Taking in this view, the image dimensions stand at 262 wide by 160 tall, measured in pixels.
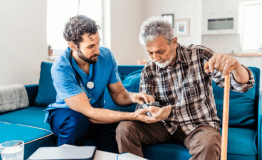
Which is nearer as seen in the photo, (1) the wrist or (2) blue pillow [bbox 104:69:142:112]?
(1) the wrist

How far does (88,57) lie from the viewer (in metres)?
1.41

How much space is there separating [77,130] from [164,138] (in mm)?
505

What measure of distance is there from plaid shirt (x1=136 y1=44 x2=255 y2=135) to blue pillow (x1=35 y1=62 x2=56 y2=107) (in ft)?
3.71

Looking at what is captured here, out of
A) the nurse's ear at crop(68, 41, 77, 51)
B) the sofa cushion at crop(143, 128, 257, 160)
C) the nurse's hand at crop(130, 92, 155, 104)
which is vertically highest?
the nurse's ear at crop(68, 41, 77, 51)

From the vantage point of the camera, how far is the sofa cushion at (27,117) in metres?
1.60

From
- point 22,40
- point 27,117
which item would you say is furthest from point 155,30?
point 22,40

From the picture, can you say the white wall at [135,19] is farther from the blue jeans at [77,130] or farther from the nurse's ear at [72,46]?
the blue jeans at [77,130]

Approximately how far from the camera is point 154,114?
1200 millimetres

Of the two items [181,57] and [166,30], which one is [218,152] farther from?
[166,30]

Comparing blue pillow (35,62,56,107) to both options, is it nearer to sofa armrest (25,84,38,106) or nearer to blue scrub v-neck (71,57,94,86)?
sofa armrest (25,84,38,106)

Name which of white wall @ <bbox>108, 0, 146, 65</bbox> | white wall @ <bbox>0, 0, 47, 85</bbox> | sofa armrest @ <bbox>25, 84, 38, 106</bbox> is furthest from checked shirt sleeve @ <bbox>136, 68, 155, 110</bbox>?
white wall @ <bbox>108, 0, 146, 65</bbox>

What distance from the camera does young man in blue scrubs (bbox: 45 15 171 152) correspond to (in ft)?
4.18

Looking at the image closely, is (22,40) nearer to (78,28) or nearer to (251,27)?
(78,28)

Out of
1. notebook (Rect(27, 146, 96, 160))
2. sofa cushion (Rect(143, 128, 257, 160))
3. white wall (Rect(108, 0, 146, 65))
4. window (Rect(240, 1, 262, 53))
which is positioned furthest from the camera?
window (Rect(240, 1, 262, 53))
